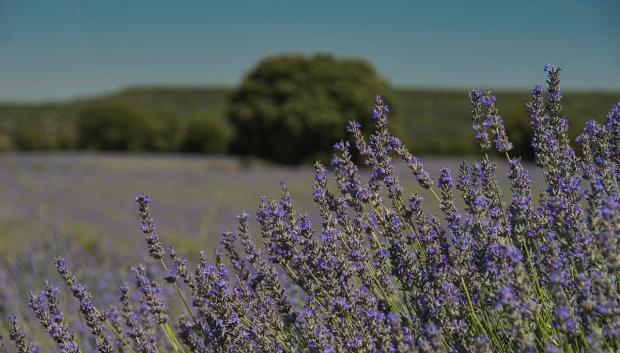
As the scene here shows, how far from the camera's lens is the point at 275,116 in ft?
101

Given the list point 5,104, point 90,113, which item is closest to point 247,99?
point 90,113

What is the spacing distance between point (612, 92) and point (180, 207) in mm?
77610

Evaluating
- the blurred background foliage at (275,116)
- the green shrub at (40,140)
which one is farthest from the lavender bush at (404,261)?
the green shrub at (40,140)

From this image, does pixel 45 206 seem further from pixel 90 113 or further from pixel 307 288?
pixel 90 113

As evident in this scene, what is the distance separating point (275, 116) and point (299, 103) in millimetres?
1273

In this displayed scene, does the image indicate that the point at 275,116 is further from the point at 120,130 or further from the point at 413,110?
the point at 413,110

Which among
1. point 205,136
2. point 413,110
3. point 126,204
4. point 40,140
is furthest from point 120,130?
point 126,204

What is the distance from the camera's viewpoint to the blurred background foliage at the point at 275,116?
3078 cm

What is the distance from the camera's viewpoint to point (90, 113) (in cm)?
5512

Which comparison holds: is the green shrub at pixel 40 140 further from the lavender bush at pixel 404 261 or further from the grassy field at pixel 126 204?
the lavender bush at pixel 404 261

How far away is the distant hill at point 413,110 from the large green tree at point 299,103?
9000 mm

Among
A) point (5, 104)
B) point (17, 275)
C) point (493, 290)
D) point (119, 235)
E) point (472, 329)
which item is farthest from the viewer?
point (5, 104)

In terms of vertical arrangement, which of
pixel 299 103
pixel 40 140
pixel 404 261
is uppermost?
pixel 404 261

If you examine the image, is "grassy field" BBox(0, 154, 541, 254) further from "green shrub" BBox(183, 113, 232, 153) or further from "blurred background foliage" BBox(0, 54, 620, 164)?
"green shrub" BBox(183, 113, 232, 153)
